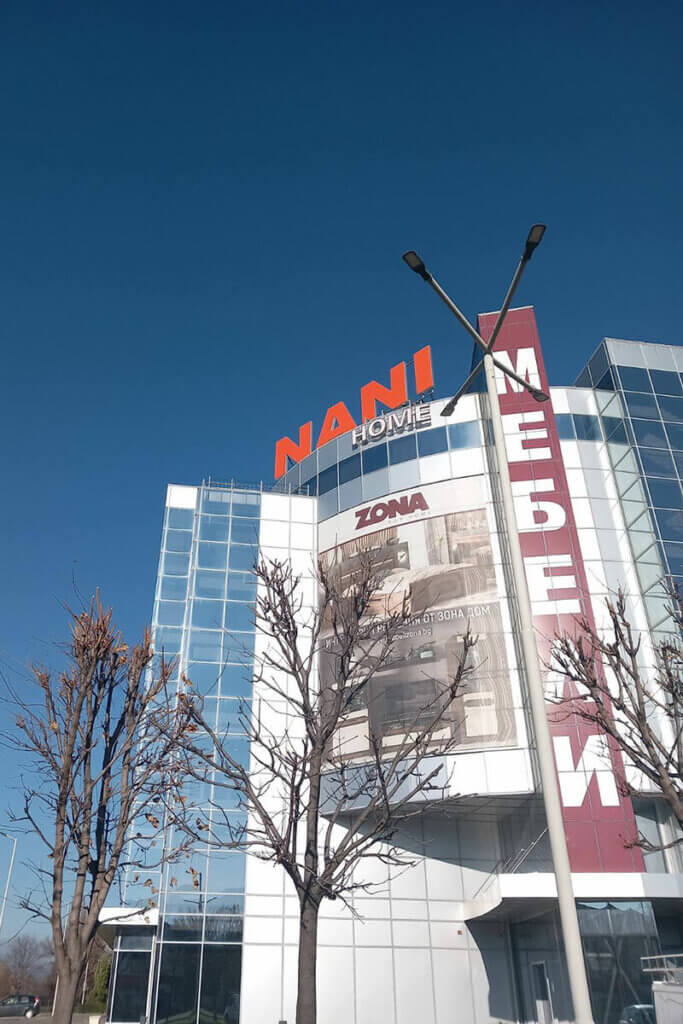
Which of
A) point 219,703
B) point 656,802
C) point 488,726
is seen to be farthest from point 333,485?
point 656,802

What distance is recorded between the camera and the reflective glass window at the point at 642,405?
34.7 metres

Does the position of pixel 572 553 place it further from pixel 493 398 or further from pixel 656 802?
pixel 493 398

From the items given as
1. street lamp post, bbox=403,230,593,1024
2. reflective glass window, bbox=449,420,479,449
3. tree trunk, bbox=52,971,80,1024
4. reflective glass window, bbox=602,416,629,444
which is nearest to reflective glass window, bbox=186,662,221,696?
reflective glass window, bbox=449,420,479,449

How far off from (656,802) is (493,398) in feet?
74.8

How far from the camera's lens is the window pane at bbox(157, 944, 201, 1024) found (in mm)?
27594

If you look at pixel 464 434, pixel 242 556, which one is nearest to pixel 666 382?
pixel 464 434

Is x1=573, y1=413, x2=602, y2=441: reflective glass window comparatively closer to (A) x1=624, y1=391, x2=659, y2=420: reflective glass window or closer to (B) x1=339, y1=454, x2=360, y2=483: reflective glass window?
(A) x1=624, y1=391, x2=659, y2=420: reflective glass window

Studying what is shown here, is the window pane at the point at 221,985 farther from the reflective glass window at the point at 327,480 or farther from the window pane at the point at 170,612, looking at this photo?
the reflective glass window at the point at 327,480

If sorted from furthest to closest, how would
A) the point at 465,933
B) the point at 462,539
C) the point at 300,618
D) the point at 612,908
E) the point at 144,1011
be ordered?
the point at 300,618, the point at 462,539, the point at 465,933, the point at 144,1011, the point at 612,908

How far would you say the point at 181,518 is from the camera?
38469 mm

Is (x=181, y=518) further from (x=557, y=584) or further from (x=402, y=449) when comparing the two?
(x=557, y=584)

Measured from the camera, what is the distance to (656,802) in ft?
93.2

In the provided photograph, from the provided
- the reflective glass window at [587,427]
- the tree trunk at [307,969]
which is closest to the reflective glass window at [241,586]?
the reflective glass window at [587,427]

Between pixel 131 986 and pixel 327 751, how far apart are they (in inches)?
751
